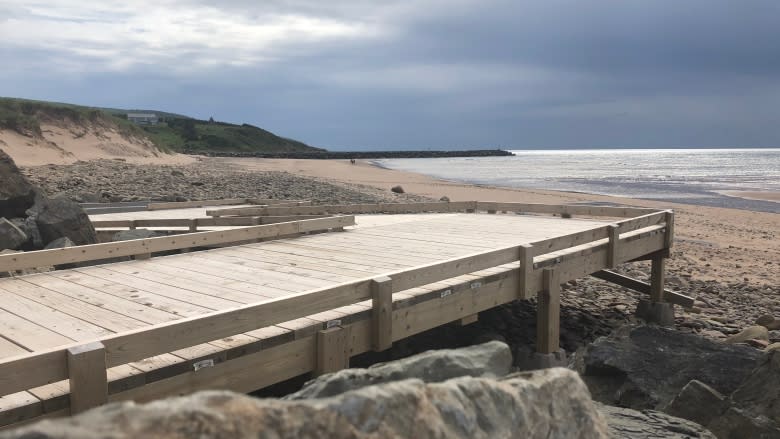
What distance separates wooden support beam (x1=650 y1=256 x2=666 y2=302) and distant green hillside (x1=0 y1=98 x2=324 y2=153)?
122 ft

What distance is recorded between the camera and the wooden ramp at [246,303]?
4.21 metres

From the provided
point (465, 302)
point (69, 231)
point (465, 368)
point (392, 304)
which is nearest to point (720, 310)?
point (465, 302)

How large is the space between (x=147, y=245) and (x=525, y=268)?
5.23 m

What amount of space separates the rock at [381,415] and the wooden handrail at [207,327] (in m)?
2.46

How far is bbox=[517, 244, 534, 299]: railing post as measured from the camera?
26.5 ft

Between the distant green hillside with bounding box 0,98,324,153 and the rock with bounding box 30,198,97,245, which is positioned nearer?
the rock with bounding box 30,198,97,245

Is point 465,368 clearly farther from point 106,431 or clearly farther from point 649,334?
point 649,334

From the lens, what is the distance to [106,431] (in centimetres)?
169

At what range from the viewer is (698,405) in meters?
5.66

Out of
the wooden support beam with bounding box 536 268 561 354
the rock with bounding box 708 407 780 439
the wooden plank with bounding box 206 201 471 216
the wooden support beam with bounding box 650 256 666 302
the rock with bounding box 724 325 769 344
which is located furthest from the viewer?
the wooden plank with bounding box 206 201 471 216

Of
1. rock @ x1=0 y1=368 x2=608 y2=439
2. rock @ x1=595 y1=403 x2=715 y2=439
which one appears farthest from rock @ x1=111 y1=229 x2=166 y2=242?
rock @ x1=0 y1=368 x2=608 y2=439

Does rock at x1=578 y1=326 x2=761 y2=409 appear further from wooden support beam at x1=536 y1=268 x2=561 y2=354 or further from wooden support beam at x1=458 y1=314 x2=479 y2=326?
wooden support beam at x1=458 y1=314 x2=479 y2=326

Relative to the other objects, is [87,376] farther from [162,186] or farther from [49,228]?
[162,186]

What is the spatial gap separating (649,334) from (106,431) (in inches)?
318
